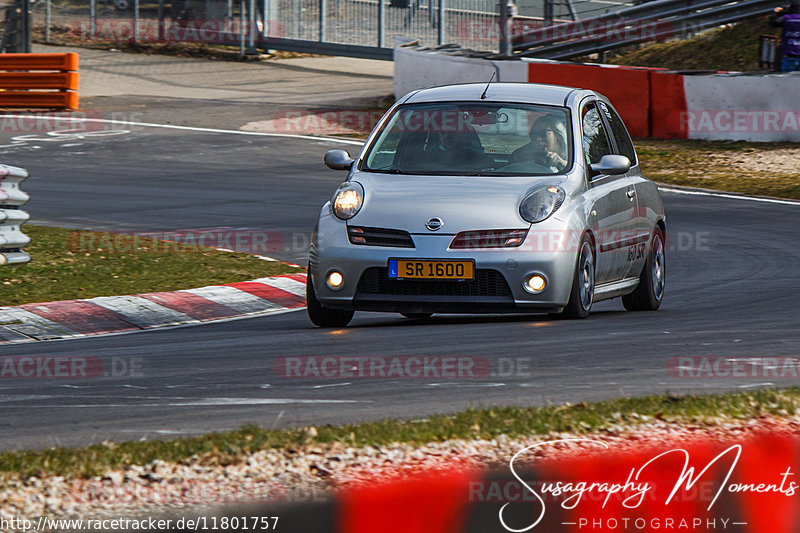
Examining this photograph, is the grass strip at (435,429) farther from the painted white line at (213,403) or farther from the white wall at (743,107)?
the white wall at (743,107)

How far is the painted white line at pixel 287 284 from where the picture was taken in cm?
1087

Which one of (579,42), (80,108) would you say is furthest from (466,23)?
(80,108)

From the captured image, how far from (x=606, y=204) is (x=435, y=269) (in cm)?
154

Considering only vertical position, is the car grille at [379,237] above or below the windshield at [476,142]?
below

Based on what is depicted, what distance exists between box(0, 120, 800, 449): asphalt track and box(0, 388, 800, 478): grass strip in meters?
0.31

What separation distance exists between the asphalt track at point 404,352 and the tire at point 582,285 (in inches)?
4.0

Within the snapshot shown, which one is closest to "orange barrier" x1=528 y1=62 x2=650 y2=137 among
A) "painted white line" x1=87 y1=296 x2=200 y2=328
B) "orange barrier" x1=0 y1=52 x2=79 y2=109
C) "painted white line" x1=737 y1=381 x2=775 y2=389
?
"orange barrier" x1=0 y1=52 x2=79 y2=109

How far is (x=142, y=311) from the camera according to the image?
9.73 meters

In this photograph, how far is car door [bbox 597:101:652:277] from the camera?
947 cm

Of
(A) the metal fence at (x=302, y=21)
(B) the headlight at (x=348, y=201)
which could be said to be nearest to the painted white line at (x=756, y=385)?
(B) the headlight at (x=348, y=201)

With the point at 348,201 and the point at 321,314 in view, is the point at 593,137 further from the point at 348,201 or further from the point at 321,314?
the point at 321,314

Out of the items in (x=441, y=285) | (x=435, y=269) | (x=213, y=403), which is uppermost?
(x=435, y=269)

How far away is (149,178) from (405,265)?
1102 centimetres

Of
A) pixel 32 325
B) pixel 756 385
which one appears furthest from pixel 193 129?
pixel 756 385
